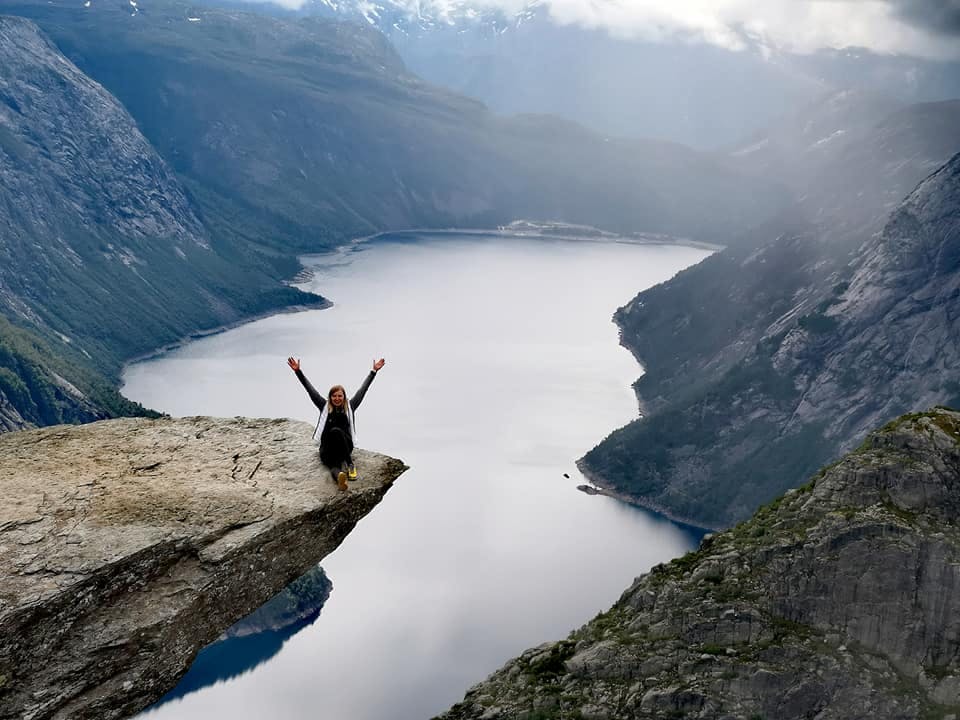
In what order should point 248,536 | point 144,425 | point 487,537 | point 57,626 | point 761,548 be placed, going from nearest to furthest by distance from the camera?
point 57,626, point 248,536, point 144,425, point 761,548, point 487,537

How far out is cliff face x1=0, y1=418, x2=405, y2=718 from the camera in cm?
2148

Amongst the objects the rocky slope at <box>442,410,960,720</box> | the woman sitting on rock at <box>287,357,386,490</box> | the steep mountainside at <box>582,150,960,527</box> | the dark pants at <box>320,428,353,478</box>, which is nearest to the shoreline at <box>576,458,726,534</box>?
the steep mountainside at <box>582,150,960,527</box>

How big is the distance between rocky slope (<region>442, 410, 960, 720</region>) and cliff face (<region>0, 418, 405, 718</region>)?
72.5 feet

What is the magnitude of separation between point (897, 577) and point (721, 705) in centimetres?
867

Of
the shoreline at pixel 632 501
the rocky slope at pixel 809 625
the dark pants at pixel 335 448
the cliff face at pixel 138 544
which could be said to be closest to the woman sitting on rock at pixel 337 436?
the dark pants at pixel 335 448

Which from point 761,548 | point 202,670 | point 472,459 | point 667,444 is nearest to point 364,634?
point 202,670

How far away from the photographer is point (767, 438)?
195 m

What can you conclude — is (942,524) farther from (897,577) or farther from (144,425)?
(144,425)

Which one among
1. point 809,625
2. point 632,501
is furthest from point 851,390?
point 809,625

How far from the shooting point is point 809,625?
151 feet

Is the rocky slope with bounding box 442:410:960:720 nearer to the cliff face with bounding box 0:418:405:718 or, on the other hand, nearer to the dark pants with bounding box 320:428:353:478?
the dark pants with bounding box 320:428:353:478

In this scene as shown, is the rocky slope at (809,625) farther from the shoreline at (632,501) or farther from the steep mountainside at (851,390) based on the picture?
the steep mountainside at (851,390)

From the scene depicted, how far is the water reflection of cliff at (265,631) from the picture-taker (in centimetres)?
11797

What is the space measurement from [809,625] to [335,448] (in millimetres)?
27559
